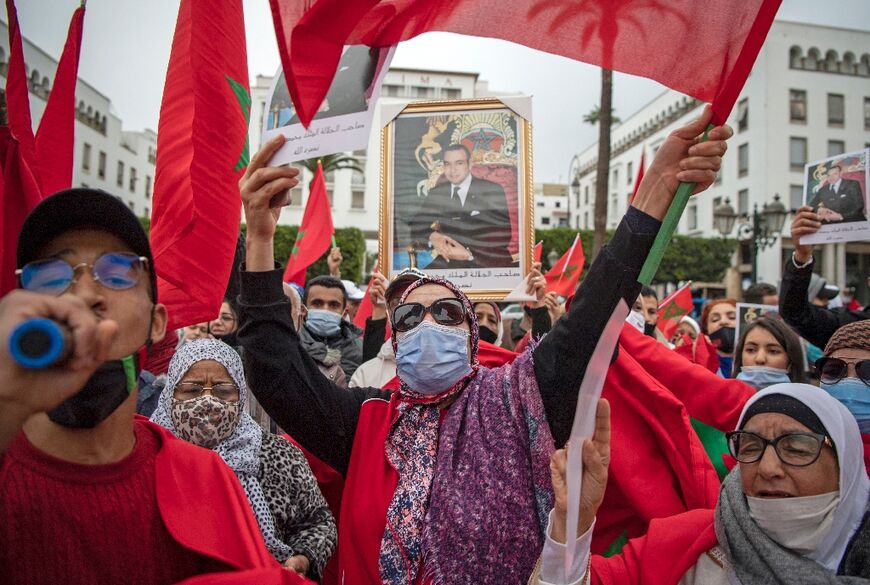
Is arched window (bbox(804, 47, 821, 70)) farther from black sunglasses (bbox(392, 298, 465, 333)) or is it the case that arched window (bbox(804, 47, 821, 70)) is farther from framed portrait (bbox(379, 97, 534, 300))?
black sunglasses (bbox(392, 298, 465, 333))

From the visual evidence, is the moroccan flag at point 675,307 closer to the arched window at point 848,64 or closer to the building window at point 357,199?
the arched window at point 848,64

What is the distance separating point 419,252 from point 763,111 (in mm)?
36789

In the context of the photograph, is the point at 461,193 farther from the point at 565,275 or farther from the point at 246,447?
the point at 565,275

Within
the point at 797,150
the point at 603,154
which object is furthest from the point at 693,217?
the point at 603,154

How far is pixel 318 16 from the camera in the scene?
5.68ft

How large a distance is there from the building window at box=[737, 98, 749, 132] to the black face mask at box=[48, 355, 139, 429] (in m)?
39.5

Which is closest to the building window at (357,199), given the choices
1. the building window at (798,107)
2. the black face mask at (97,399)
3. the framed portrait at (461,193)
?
the building window at (798,107)

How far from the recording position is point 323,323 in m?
4.75

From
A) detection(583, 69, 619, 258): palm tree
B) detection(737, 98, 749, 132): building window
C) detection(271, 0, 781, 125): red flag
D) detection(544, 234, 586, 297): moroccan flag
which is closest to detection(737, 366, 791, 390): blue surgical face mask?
detection(271, 0, 781, 125): red flag

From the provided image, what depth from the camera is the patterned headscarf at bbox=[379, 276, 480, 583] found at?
1.98 meters

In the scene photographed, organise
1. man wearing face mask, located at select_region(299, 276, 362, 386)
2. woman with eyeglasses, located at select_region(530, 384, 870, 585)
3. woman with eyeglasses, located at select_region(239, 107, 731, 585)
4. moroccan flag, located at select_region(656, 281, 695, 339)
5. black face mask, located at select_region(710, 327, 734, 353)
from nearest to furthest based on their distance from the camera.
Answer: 1. woman with eyeglasses, located at select_region(239, 107, 731, 585)
2. woman with eyeglasses, located at select_region(530, 384, 870, 585)
3. man wearing face mask, located at select_region(299, 276, 362, 386)
4. black face mask, located at select_region(710, 327, 734, 353)
5. moroccan flag, located at select_region(656, 281, 695, 339)

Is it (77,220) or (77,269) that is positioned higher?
(77,220)

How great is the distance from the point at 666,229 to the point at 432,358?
879 mm

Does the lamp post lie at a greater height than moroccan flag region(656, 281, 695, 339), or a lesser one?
greater
